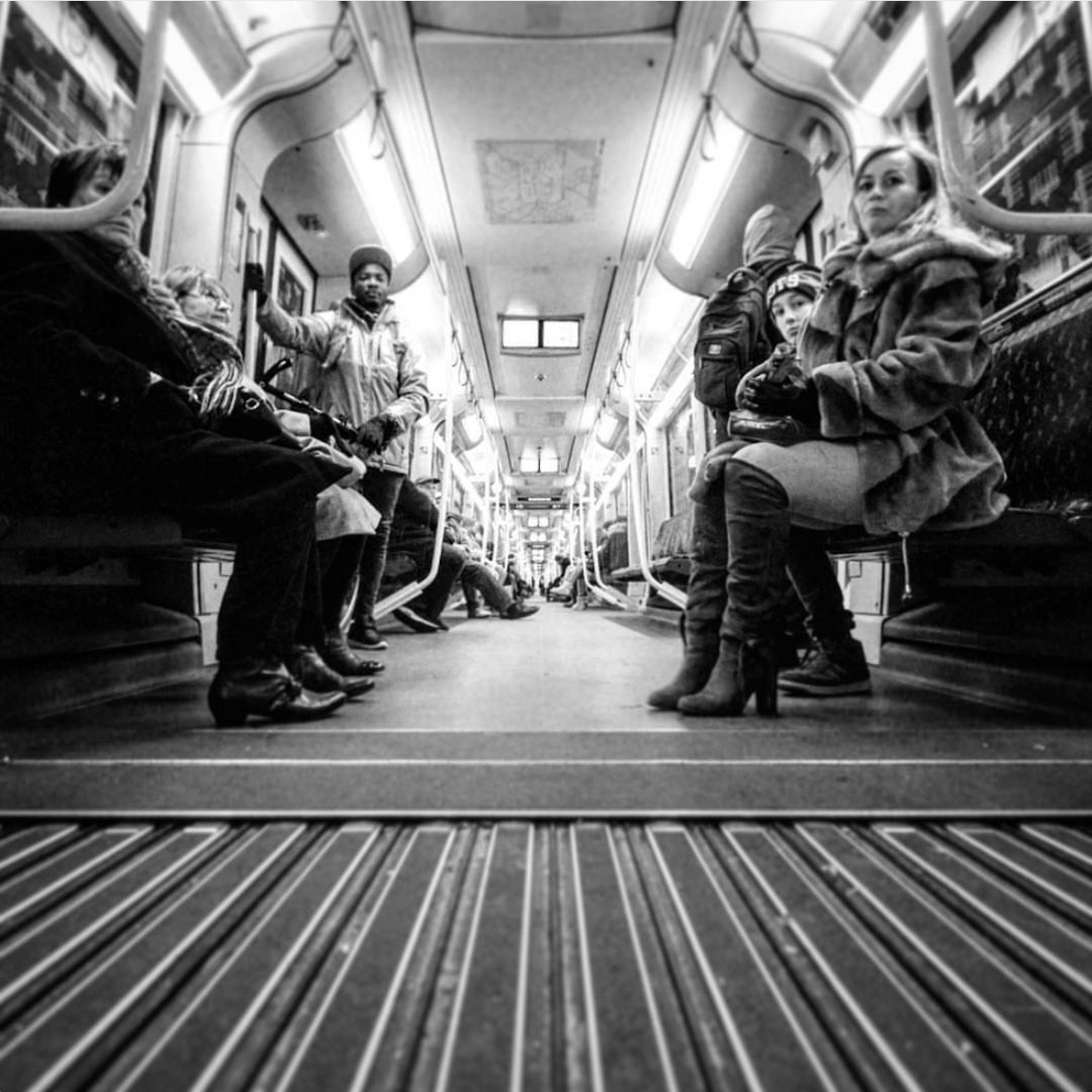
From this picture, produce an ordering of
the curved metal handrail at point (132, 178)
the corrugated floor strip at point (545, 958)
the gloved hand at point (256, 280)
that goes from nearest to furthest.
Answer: the corrugated floor strip at point (545, 958), the curved metal handrail at point (132, 178), the gloved hand at point (256, 280)

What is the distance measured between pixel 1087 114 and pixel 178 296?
10.4 feet

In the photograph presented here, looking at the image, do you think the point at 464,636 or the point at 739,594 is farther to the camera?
the point at 464,636

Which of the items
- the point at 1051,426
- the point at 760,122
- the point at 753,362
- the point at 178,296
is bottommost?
the point at 1051,426

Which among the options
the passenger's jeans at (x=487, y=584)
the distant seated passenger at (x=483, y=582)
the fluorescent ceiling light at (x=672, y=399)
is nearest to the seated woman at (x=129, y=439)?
the distant seated passenger at (x=483, y=582)

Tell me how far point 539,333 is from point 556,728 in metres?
5.83

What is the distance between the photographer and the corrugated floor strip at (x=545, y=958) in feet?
1.52

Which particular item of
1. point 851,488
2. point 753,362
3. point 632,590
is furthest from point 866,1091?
point 632,590

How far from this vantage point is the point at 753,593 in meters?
1.55

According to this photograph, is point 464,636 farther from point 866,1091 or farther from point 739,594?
point 866,1091

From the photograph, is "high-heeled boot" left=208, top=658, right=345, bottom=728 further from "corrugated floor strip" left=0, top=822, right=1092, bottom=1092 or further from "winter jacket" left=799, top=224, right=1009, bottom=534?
"winter jacket" left=799, top=224, right=1009, bottom=534

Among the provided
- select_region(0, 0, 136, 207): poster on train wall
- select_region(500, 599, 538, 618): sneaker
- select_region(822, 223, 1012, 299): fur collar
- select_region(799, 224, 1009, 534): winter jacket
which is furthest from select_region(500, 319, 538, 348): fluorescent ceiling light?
select_region(799, 224, 1009, 534): winter jacket

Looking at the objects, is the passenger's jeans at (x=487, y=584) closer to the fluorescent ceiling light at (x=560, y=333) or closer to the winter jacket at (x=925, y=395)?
the fluorescent ceiling light at (x=560, y=333)

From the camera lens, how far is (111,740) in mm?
1303

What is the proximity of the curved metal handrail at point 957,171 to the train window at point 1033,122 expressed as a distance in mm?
962
